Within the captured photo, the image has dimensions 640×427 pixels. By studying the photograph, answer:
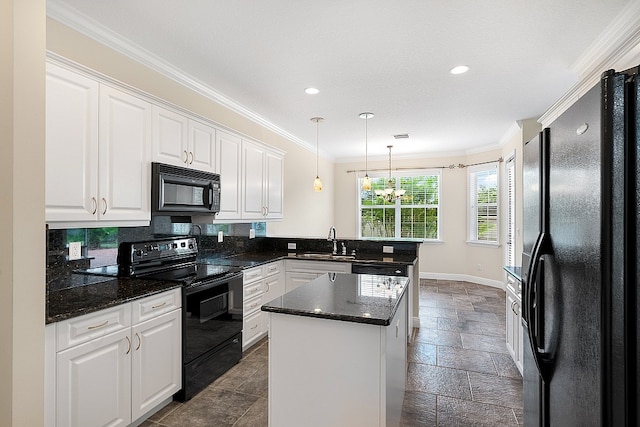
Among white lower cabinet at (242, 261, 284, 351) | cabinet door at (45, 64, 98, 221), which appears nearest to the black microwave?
cabinet door at (45, 64, 98, 221)

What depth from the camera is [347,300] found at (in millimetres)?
1845

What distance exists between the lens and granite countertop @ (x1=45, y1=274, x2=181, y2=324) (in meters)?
1.70

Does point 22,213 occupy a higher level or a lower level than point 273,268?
higher

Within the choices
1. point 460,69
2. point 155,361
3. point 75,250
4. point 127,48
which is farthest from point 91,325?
point 460,69

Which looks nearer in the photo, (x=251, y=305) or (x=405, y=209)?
(x=251, y=305)

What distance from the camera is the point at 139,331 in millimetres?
2057

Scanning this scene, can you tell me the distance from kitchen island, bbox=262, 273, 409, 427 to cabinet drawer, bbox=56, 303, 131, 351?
94cm

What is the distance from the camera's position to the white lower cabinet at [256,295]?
322 cm

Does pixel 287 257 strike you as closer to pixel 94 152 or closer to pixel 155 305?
pixel 155 305

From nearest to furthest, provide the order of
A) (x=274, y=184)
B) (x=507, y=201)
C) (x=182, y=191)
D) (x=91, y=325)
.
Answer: (x=91, y=325)
(x=182, y=191)
(x=274, y=184)
(x=507, y=201)

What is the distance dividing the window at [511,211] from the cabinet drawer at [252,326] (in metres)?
4.12

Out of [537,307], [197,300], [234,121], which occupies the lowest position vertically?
[197,300]

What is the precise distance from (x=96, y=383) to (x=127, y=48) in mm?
2365

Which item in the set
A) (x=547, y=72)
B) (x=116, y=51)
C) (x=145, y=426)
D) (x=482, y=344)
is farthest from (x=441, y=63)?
(x=145, y=426)
